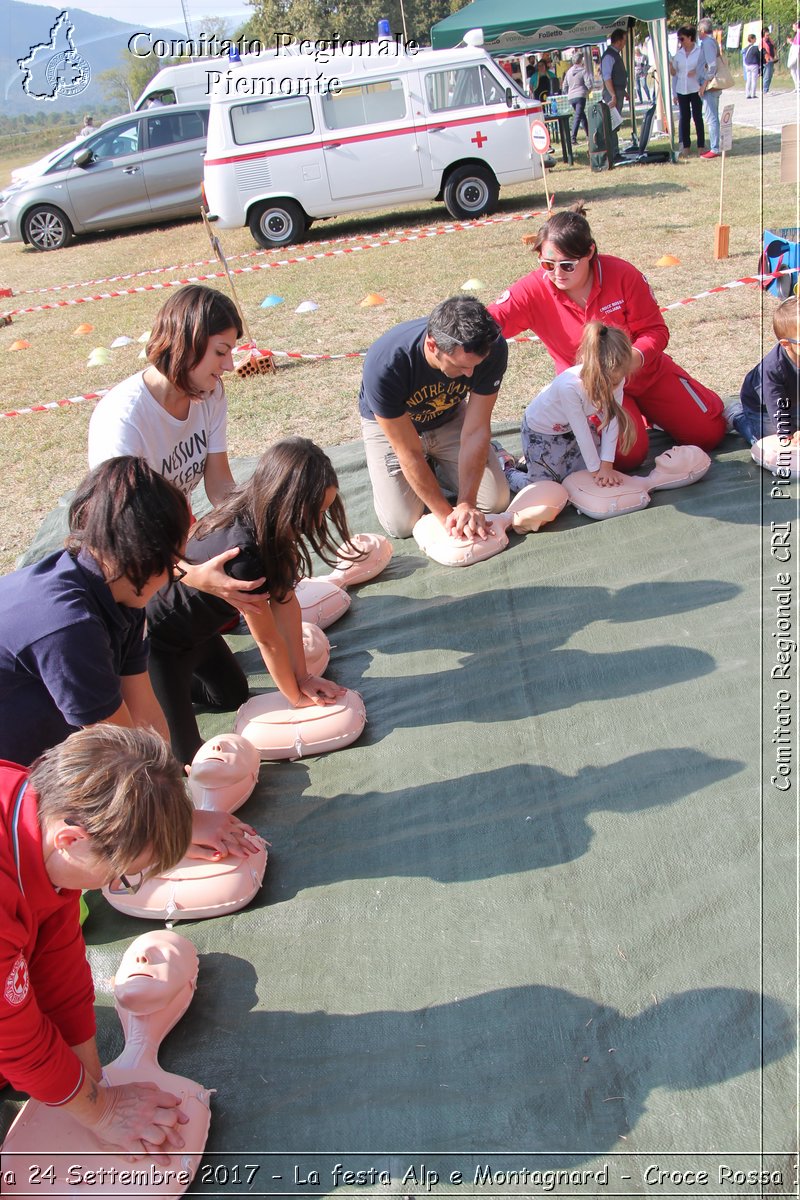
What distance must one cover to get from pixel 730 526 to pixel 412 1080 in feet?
7.18

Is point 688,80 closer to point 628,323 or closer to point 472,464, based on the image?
point 628,323

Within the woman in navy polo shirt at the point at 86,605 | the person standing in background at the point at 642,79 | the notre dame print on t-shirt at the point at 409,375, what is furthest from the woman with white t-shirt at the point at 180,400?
the person standing in background at the point at 642,79

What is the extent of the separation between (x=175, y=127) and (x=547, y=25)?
17.1ft

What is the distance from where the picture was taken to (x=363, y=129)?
31.2 feet

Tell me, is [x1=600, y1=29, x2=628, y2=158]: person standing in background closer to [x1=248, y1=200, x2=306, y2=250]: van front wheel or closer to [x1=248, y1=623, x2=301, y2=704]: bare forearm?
[x1=248, y1=200, x2=306, y2=250]: van front wheel

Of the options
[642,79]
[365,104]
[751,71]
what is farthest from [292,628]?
[642,79]

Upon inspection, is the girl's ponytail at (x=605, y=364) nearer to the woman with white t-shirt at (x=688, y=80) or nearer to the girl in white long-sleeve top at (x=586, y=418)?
the girl in white long-sleeve top at (x=586, y=418)

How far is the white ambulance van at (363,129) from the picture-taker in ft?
30.8

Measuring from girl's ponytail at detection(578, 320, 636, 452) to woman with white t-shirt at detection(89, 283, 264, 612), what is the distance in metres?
1.25

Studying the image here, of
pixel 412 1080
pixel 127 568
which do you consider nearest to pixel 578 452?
pixel 127 568

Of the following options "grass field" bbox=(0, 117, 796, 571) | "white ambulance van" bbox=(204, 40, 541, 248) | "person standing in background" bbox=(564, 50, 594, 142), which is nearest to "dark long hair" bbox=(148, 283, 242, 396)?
"grass field" bbox=(0, 117, 796, 571)

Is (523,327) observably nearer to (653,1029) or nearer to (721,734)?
(721,734)

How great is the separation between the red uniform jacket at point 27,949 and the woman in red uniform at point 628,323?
106 inches

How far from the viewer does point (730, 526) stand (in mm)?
3285
